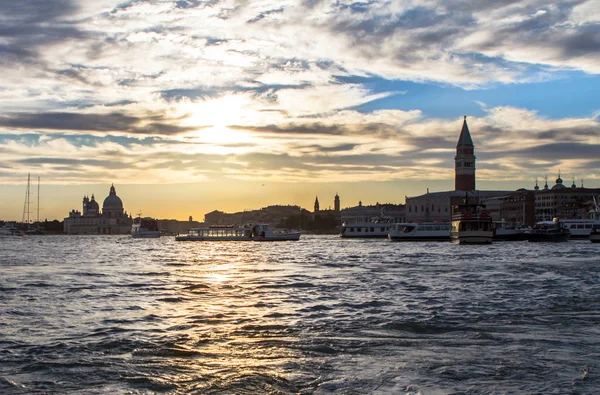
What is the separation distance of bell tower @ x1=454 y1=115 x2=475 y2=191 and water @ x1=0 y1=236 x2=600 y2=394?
136 meters

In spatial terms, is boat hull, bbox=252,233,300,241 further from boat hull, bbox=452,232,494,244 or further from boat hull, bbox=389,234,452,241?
boat hull, bbox=452,232,494,244

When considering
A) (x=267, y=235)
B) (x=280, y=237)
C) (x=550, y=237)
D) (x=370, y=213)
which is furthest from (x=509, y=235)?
(x=370, y=213)

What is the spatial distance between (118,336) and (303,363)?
12.1ft

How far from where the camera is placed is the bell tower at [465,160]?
15500 centimetres

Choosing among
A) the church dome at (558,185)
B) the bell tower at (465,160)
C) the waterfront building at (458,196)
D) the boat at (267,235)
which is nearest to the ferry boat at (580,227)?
the boat at (267,235)

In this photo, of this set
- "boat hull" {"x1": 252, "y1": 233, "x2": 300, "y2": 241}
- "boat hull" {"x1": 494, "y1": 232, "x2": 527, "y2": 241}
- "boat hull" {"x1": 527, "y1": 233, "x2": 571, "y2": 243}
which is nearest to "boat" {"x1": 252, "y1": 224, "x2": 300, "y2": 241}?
"boat hull" {"x1": 252, "y1": 233, "x2": 300, "y2": 241}

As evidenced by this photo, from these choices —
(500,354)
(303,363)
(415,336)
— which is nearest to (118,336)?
(303,363)

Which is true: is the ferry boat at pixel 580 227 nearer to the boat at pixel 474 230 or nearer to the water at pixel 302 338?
the boat at pixel 474 230

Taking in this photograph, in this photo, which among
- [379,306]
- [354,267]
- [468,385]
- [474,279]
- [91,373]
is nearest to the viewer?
[468,385]

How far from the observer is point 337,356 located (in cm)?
1039

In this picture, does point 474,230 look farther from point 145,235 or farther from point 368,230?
point 145,235

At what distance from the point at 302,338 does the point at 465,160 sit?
147792 mm

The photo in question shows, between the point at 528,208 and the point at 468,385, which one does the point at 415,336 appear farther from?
the point at 528,208

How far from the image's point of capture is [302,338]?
38.9ft
